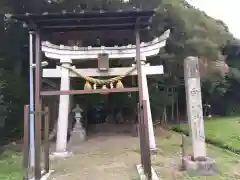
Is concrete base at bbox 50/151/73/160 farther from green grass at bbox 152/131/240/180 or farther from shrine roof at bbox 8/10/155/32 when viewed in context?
shrine roof at bbox 8/10/155/32

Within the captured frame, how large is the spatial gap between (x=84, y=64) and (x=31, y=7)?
3608 mm

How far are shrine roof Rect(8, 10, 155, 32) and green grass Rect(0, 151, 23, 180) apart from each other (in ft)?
12.9

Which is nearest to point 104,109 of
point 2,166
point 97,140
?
point 97,140

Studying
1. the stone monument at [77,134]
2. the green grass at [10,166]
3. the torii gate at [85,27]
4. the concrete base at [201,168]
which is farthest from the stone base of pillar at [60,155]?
the concrete base at [201,168]

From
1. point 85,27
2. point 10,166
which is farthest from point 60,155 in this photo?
point 85,27

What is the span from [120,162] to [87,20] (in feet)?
14.6

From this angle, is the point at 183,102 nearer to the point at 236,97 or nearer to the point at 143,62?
the point at 236,97

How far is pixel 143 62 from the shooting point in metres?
12.6

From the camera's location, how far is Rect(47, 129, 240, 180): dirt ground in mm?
7887

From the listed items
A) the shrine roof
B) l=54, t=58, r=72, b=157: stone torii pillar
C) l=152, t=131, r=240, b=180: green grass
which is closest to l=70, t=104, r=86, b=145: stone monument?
l=54, t=58, r=72, b=157: stone torii pillar

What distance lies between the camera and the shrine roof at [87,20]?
23.4 feet

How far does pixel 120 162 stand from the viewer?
31.4 ft

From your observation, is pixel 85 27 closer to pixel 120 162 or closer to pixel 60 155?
pixel 120 162

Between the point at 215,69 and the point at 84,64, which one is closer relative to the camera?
the point at 84,64
